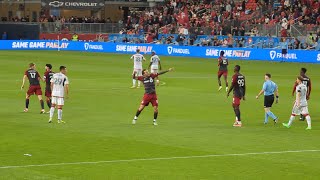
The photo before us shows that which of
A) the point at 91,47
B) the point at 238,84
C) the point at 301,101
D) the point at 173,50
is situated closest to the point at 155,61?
the point at 238,84

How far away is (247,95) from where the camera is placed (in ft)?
136

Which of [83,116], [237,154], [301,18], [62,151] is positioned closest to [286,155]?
[237,154]

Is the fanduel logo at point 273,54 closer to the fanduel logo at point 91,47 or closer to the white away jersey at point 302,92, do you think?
the fanduel logo at point 91,47

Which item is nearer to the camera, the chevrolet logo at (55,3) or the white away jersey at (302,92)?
the white away jersey at (302,92)

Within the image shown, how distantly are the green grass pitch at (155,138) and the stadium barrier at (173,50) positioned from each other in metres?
21.2

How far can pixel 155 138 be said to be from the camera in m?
25.9

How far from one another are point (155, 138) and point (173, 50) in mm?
53464

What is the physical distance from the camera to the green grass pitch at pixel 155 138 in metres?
20.1

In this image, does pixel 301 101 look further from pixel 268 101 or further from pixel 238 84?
pixel 238 84

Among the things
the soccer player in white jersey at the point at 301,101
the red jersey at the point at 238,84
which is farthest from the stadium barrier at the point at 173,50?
the soccer player in white jersey at the point at 301,101

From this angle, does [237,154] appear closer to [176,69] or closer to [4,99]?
[4,99]

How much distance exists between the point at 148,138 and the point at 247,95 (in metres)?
16.1

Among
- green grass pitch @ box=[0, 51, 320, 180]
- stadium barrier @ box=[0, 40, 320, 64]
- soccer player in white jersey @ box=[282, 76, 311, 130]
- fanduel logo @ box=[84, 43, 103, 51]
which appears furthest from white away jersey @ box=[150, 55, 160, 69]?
fanduel logo @ box=[84, 43, 103, 51]

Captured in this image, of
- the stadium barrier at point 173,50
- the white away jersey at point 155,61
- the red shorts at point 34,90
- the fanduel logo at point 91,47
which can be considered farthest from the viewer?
the fanduel logo at point 91,47
